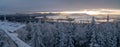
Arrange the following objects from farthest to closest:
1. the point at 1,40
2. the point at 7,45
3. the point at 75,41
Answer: the point at 75,41, the point at 1,40, the point at 7,45

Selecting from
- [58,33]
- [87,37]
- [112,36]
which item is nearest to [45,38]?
[58,33]

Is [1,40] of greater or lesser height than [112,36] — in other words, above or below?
above

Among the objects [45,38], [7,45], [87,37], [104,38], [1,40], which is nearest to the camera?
[7,45]

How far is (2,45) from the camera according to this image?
15.3 metres

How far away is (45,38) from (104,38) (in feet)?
47.0

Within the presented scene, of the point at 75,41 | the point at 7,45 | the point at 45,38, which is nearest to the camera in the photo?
the point at 7,45

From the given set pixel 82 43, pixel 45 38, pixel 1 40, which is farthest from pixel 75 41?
pixel 1 40

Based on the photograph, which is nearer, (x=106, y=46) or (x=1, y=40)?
(x=1, y=40)

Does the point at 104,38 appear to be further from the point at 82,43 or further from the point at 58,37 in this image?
the point at 58,37

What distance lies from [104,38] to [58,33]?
11.1 metres

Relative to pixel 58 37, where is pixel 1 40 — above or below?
above

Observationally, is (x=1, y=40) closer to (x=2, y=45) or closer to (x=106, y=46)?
(x=2, y=45)

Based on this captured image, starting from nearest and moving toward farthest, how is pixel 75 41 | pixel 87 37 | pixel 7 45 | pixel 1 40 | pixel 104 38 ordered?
pixel 7 45 → pixel 1 40 → pixel 104 38 → pixel 87 37 → pixel 75 41

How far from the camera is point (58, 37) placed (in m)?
45.2
